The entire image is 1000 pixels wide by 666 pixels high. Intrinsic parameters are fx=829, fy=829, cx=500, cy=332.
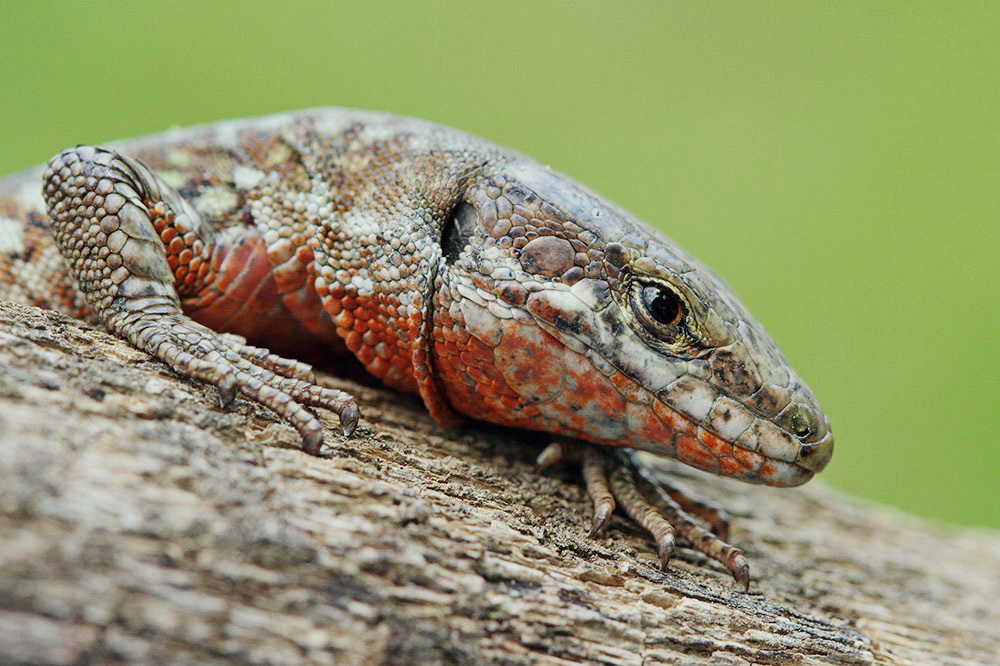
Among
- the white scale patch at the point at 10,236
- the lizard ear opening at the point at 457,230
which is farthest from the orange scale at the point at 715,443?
the white scale patch at the point at 10,236

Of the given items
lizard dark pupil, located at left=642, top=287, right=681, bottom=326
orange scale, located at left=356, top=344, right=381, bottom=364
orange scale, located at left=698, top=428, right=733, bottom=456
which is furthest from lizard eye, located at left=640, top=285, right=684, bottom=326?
orange scale, located at left=356, top=344, right=381, bottom=364

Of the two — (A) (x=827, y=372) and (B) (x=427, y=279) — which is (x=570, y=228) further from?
(A) (x=827, y=372)

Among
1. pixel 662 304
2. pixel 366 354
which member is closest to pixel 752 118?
pixel 662 304

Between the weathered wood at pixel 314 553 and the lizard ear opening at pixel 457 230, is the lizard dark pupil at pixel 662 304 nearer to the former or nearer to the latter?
the lizard ear opening at pixel 457 230

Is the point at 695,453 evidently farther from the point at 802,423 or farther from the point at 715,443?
the point at 802,423

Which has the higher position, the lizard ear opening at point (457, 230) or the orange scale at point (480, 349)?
the lizard ear opening at point (457, 230)

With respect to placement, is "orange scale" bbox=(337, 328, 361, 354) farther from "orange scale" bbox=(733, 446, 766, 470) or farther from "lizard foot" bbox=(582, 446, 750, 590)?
"orange scale" bbox=(733, 446, 766, 470)
